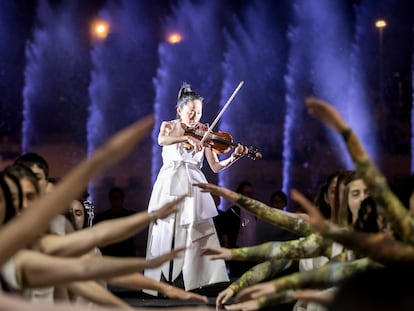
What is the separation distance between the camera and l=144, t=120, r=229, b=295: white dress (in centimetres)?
629

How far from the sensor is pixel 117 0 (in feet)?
40.8

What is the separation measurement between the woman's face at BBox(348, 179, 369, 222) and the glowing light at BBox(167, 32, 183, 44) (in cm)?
919

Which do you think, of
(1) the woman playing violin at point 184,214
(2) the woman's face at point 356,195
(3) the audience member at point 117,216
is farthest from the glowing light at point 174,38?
(2) the woman's face at point 356,195

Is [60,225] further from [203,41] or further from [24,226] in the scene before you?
[203,41]

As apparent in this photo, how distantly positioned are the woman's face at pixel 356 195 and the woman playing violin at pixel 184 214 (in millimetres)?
2656

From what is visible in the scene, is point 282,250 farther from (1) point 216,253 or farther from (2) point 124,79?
(2) point 124,79

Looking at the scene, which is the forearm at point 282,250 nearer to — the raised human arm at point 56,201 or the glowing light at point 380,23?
the raised human arm at point 56,201

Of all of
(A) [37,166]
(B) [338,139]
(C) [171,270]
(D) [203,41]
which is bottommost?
(C) [171,270]

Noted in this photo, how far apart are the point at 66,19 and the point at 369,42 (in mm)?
4688

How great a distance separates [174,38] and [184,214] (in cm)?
671

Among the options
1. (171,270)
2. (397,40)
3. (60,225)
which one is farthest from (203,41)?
(60,225)

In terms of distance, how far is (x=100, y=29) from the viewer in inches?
489

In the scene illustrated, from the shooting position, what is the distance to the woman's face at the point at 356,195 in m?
3.65

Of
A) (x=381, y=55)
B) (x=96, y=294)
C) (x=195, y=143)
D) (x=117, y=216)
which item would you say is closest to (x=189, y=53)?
(x=381, y=55)
